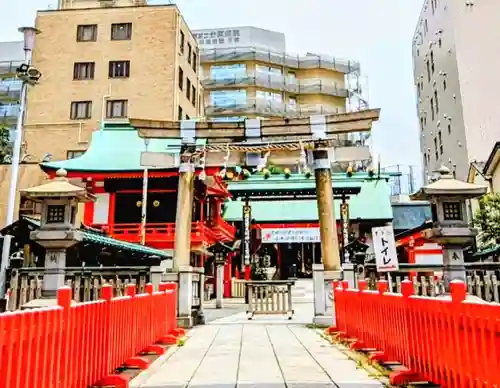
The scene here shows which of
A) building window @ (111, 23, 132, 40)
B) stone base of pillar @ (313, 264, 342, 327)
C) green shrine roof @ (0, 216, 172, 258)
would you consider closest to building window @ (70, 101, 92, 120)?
building window @ (111, 23, 132, 40)

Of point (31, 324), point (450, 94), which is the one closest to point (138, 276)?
point (31, 324)

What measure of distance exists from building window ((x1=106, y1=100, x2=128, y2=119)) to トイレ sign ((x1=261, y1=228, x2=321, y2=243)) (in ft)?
42.8

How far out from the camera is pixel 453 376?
491 cm

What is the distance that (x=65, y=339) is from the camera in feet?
15.5

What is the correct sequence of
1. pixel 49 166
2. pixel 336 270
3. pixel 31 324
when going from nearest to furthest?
1. pixel 31 324
2. pixel 336 270
3. pixel 49 166

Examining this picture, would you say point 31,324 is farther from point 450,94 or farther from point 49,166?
point 450,94

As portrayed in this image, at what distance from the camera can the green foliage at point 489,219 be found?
1825cm

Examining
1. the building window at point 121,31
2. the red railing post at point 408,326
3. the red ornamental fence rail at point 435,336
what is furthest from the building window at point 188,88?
the red railing post at point 408,326

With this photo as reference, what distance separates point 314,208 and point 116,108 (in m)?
15.4

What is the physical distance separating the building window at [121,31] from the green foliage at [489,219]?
86.9 feet

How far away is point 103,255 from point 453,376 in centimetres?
1434

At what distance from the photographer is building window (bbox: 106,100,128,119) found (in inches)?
1359

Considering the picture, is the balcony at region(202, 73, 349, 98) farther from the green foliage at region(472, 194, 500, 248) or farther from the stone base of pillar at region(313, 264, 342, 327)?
the stone base of pillar at region(313, 264, 342, 327)

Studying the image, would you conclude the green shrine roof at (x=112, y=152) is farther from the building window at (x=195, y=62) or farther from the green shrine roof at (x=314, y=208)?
the building window at (x=195, y=62)
